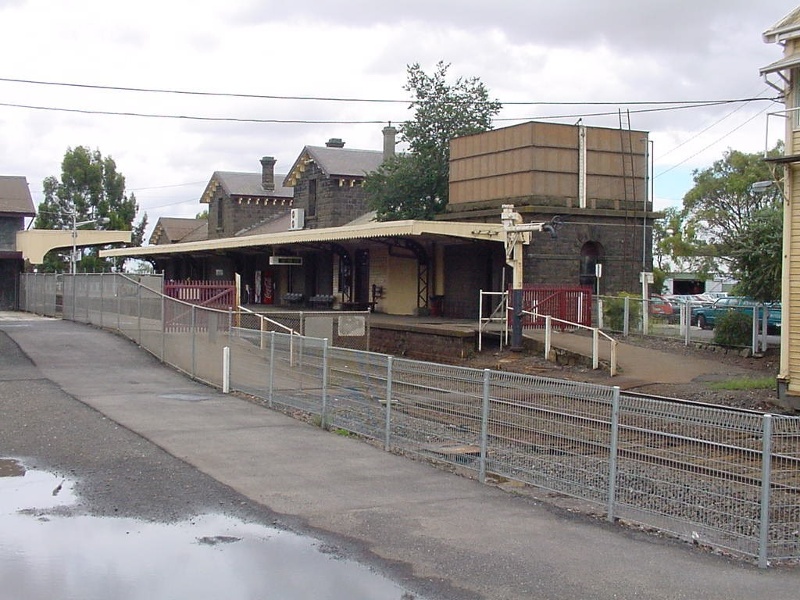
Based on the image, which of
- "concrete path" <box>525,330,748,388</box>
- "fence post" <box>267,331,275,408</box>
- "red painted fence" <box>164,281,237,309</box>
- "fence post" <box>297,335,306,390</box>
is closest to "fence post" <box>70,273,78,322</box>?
"red painted fence" <box>164,281,237,309</box>

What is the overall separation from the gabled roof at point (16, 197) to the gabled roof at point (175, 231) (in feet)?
52.1

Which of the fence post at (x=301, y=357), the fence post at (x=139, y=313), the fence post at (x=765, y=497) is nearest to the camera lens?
the fence post at (x=765, y=497)

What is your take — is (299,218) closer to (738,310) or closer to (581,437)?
(738,310)

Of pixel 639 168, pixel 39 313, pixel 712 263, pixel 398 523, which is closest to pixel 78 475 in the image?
pixel 398 523

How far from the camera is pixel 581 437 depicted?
8.82 meters

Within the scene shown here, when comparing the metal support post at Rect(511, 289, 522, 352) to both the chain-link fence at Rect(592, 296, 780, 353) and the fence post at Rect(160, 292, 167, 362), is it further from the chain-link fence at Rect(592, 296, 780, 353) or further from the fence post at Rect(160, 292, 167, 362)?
the fence post at Rect(160, 292, 167, 362)

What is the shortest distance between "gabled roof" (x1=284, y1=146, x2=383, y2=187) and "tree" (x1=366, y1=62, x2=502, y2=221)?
11.7ft

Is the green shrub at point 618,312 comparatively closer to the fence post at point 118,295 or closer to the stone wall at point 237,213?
the fence post at point 118,295

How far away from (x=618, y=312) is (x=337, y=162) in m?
22.0

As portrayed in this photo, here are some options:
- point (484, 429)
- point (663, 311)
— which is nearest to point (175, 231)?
point (663, 311)

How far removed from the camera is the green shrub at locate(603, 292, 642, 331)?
28.4m

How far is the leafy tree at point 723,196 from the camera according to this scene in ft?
223

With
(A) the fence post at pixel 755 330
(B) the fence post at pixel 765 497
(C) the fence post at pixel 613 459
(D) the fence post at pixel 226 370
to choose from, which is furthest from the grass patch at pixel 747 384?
(B) the fence post at pixel 765 497

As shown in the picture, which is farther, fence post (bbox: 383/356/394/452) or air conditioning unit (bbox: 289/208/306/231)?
air conditioning unit (bbox: 289/208/306/231)
